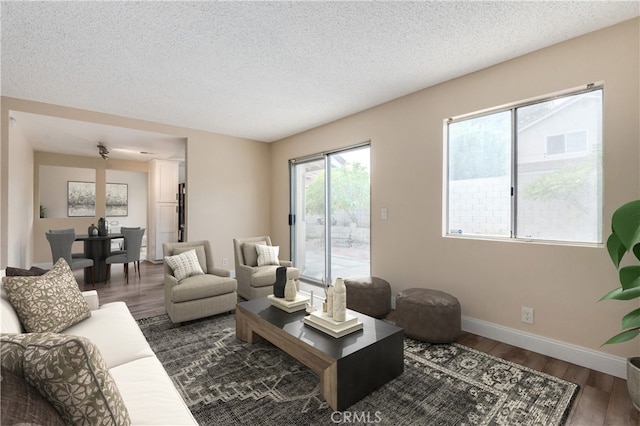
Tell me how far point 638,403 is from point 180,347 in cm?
337

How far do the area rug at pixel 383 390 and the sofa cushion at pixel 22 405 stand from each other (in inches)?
47.2

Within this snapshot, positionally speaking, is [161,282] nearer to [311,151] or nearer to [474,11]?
[311,151]

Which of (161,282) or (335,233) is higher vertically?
(335,233)

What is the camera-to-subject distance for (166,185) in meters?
7.30

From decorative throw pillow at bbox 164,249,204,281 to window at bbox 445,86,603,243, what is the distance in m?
3.10

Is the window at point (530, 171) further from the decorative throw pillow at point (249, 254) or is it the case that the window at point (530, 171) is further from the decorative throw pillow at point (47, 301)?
the decorative throw pillow at point (47, 301)

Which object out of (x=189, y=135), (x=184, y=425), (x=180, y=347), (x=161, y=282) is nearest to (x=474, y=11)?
(x=184, y=425)

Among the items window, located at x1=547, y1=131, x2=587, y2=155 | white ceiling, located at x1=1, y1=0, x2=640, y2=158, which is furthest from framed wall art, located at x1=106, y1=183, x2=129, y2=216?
Result: window, located at x1=547, y1=131, x2=587, y2=155

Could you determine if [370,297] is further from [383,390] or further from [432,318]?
[383,390]

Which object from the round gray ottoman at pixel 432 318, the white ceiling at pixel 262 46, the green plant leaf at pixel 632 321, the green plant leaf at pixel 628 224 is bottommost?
the round gray ottoman at pixel 432 318

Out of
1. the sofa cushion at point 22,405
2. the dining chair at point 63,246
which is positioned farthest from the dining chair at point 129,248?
the sofa cushion at point 22,405

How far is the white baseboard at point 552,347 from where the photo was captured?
2.21m

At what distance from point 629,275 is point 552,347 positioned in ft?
3.51

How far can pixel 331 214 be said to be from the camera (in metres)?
4.84
